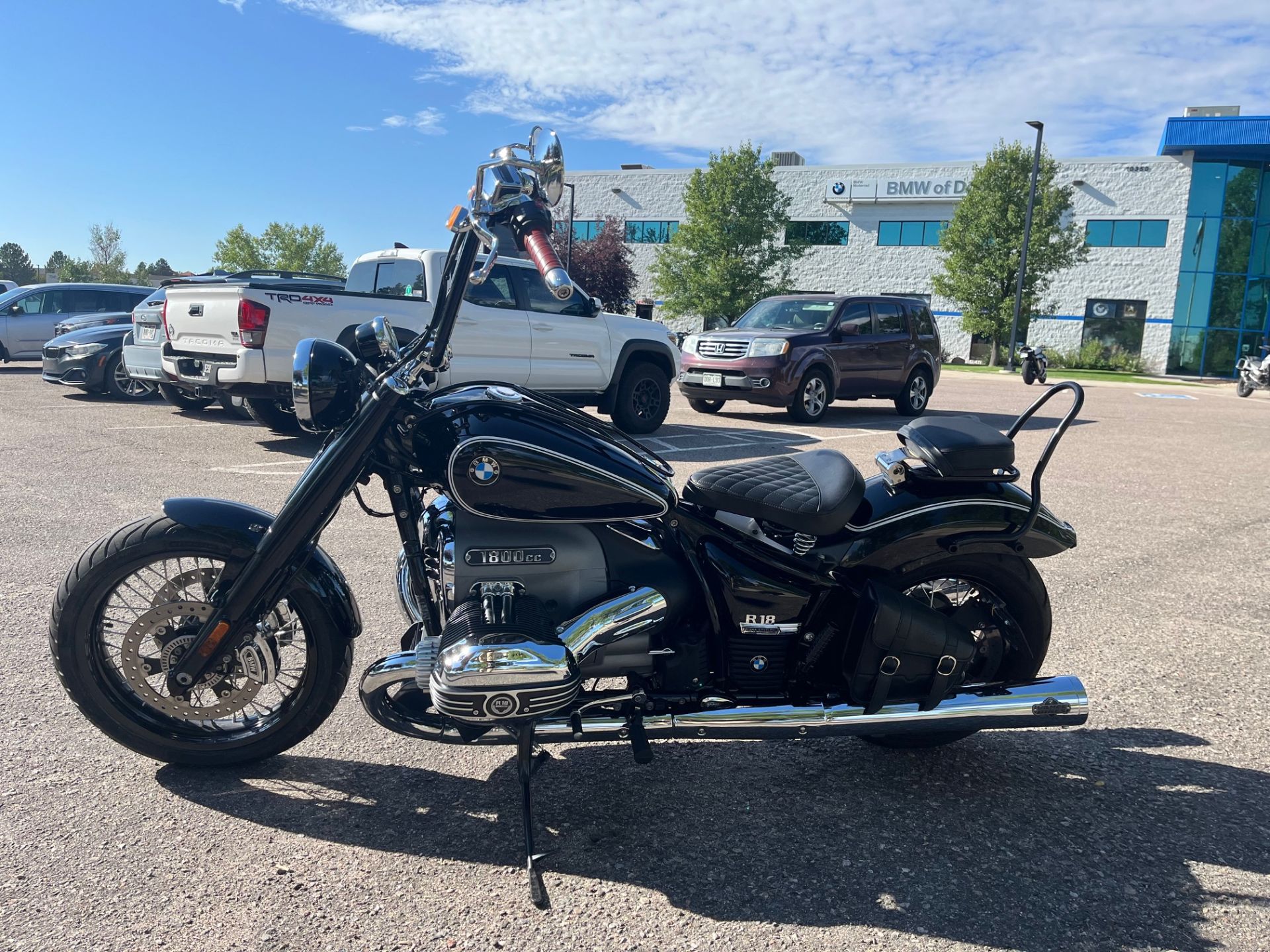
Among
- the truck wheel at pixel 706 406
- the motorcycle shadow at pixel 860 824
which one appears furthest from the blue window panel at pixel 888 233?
the motorcycle shadow at pixel 860 824

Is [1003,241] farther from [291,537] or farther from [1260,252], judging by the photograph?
[291,537]

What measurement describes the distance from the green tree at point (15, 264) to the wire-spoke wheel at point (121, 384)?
282ft

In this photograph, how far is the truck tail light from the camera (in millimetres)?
8688

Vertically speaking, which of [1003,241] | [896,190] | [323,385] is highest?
[896,190]

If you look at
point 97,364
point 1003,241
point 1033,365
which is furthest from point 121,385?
point 1003,241

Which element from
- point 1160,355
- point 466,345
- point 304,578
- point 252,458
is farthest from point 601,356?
point 1160,355

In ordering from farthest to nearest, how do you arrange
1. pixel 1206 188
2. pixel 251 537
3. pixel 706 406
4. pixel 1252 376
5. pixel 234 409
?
pixel 1206 188 < pixel 1252 376 < pixel 706 406 < pixel 234 409 < pixel 251 537

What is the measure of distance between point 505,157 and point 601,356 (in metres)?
8.33

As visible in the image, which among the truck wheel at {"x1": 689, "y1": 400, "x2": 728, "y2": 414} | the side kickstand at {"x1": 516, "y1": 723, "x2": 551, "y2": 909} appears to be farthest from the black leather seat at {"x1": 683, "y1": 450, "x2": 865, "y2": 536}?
the truck wheel at {"x1": 689, "y1": 400, "x2": 728, "y2": 414}

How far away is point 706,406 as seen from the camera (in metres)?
14.2

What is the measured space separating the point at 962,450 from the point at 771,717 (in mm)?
1084

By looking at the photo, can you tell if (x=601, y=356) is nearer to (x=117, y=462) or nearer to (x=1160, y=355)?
(x=117, y=462)

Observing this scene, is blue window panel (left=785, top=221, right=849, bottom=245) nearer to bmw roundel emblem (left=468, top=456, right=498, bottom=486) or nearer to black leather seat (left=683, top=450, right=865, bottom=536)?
black leather seat (left=683, top=450, right=865, bottom=536)

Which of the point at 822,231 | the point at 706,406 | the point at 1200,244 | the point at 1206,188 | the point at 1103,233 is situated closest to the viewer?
the point at 706,406
